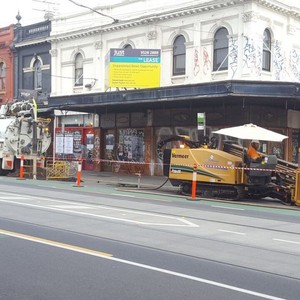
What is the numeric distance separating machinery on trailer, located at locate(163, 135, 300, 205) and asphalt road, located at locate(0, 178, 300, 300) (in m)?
2.91

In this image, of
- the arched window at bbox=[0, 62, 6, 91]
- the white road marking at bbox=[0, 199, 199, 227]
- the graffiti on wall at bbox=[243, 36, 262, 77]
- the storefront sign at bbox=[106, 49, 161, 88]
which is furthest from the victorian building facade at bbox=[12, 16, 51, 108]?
the white road marking at bbox=[0, 199, 199, 227]

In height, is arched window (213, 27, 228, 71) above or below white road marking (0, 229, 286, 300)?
above

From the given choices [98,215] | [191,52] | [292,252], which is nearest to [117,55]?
[191,52]

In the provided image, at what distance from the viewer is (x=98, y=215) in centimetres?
1116

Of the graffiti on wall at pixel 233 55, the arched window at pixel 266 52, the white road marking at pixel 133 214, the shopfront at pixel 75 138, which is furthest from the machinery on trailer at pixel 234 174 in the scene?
the shopfront at pixel 75 138

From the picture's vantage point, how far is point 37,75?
112 ft

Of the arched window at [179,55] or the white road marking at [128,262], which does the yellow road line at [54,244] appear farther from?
the arched window at [179,55]

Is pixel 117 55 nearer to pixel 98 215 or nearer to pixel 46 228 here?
pixel 98 215

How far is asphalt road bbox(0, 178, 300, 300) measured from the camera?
5.64 meters

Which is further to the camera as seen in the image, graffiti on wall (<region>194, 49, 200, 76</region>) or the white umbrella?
graffiti on wall (<region>194, 49, 200, 76</region>)

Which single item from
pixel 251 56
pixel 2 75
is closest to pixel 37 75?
pixel 2 75

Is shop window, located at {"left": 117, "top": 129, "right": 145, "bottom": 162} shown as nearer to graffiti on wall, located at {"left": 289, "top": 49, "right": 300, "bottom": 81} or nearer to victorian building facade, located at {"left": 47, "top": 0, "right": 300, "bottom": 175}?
victorian building facade, located at {"left": 47, "top": 0, "right": 300, "bottom": 175}

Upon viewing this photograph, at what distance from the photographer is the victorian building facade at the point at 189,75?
22156 millimetres

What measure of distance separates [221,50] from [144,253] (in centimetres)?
1821
